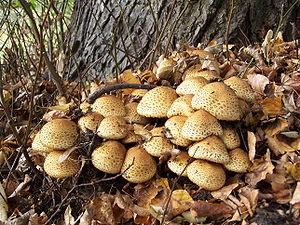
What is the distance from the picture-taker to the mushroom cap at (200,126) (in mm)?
2306

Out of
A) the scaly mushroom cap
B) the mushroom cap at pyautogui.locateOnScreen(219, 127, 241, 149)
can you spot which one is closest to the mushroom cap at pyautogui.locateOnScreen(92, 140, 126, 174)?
the mushroom cap at pyautogui.locateOnScreen(219, 127, 241, 149)

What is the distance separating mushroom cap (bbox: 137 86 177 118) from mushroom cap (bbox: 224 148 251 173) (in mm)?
664

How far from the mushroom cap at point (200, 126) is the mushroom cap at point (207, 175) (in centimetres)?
21

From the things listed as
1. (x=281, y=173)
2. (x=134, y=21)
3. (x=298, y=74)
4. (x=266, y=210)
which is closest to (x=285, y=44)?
(x=298, y=74)

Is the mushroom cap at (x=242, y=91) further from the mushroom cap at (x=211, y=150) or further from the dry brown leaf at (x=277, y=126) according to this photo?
the mushroom cap at (x=211, y=150)

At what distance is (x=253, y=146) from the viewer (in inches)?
93.1

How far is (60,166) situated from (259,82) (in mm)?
2007

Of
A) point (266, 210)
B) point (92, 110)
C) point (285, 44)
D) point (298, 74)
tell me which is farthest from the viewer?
point (285, 44)

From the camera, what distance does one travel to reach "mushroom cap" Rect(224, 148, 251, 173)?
2.34 metres

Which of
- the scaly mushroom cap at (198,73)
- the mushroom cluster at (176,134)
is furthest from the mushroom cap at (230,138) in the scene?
the scaly mushroom cap at (198,73)

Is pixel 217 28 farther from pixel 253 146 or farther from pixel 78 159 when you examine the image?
pixel 78 159

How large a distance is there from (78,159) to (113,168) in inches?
12.7

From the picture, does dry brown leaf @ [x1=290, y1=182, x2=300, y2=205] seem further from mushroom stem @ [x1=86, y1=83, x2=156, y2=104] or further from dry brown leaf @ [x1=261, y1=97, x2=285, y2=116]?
mushroom stem @ [x1=86, y1=83, x2=156, y2=104]

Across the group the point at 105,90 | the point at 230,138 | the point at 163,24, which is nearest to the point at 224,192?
the point at 230,138
